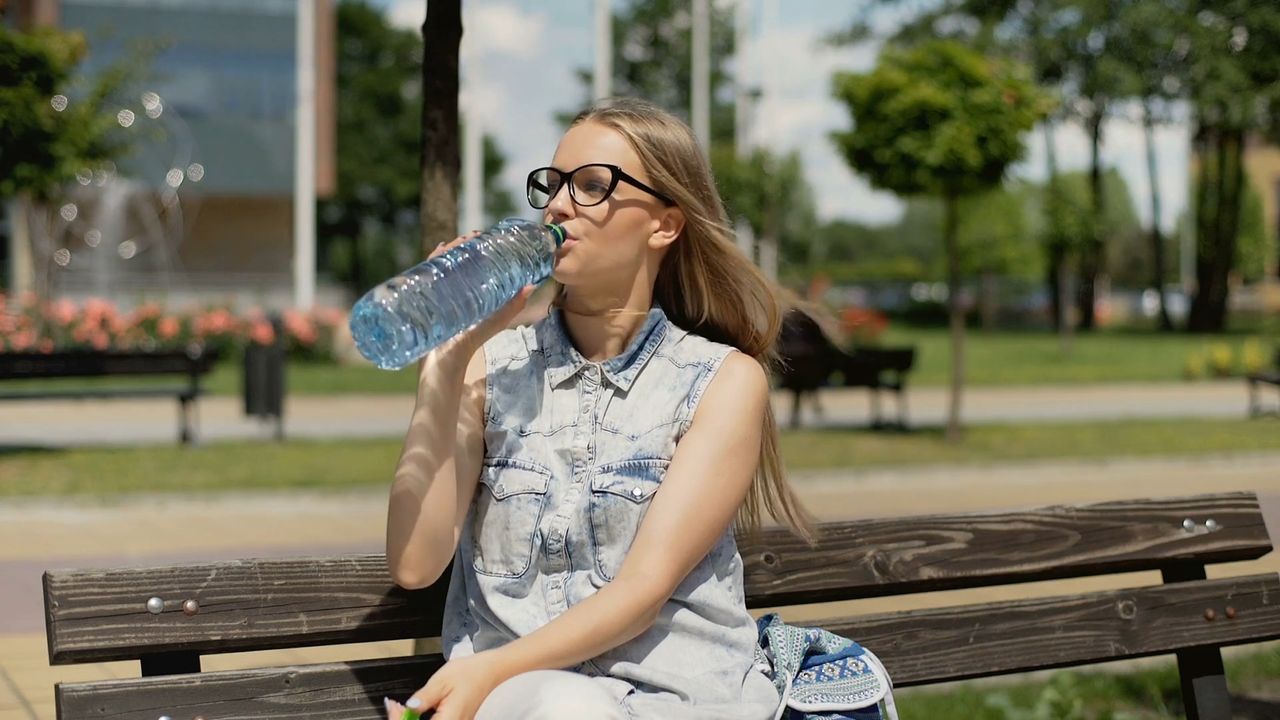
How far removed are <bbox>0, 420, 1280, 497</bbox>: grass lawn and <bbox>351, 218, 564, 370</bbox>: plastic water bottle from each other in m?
8.45

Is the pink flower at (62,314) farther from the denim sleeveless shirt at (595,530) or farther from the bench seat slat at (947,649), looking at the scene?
the denim sleeveless shirt at (595,530)

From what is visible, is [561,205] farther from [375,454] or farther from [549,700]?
A: [375,454]

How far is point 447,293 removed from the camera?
7.59 feet

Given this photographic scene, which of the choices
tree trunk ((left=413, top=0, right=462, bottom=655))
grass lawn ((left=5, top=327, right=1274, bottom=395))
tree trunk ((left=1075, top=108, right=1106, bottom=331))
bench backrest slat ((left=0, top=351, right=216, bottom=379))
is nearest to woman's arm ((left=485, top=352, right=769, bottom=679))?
tree trunk ((left=413, top=0, right=462, bottom=655))

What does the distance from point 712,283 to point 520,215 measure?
37 centimetres

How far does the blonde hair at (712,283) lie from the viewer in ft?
8.78

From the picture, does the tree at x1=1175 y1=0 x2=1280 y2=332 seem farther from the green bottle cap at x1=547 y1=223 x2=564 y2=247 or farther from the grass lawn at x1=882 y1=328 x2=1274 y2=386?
the green bottle cap at x1=547 y1=223 x2=564 y2=247

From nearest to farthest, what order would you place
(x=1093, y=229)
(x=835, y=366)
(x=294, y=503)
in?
1. (x=294, y=503)
2. (x=835, y=366)
3. (x=1093, y=229)

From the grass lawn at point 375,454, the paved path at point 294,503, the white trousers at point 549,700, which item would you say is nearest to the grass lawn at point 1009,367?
the paved path at point 294,503

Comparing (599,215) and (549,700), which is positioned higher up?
(599,215)

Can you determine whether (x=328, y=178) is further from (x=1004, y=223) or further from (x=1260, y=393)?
(x=1004, y=223)

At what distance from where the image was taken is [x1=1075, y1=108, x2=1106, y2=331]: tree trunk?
126ft

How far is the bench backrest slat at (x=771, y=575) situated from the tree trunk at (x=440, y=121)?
180cm

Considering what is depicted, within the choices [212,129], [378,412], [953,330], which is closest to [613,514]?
[953,330]
